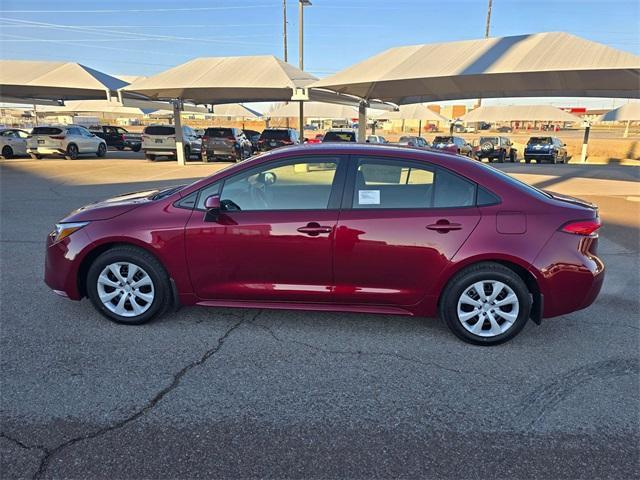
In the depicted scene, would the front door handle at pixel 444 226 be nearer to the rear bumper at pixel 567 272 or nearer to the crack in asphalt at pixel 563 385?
the rear bumper at pixel 567 272

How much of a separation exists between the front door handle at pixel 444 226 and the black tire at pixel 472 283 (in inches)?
14.3

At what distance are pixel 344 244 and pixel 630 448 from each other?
224 cm

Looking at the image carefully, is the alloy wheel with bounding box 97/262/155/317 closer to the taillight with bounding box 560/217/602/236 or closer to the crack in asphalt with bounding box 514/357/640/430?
the crack in asphalt with bounding box 514/357/640/430

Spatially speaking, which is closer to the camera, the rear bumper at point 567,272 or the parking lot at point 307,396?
the parking lot at point 307,396

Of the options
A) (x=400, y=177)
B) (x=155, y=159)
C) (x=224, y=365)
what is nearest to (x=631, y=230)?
(x=400, y=177)

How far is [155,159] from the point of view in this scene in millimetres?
22875

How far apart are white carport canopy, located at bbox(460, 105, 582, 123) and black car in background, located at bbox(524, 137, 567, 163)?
2.70 metres

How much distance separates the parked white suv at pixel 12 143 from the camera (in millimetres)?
21703

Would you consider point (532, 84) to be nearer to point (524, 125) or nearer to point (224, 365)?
point (224, 365)

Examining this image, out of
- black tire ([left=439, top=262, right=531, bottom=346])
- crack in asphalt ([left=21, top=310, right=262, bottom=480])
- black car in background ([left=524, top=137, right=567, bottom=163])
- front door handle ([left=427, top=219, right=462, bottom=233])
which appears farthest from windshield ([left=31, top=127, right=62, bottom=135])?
black car in background ([left=524, top=137, right=567, bottom=163])

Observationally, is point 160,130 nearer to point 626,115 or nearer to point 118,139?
point 118,139

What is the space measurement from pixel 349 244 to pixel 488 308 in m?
1.26

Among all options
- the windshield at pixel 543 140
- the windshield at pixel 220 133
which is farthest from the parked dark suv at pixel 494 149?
the windshield at pixel 220 133

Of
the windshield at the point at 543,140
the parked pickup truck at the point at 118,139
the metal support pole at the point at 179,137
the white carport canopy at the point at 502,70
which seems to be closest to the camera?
the white carport canopy at the point at 502,70
